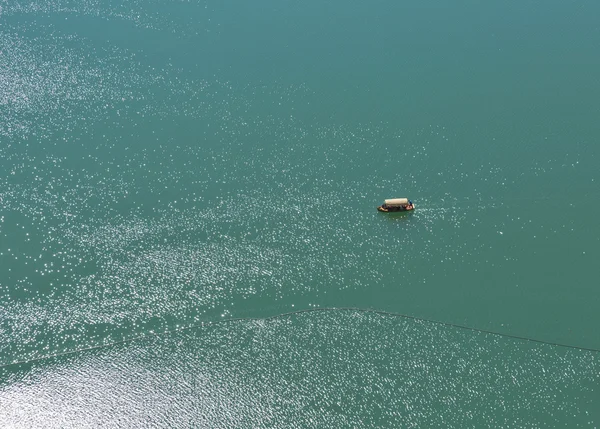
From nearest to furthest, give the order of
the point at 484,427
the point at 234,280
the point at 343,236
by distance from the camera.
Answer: the point at 484,427, the point at 234,280, the point at 343,236

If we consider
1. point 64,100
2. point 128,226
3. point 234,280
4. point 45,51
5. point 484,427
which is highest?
point 45,51

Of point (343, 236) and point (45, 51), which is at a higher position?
point (45, 51)

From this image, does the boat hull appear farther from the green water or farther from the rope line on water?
the rope line on water

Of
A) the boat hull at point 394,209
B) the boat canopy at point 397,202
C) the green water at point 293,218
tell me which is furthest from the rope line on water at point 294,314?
the boat canopy at point 397,202

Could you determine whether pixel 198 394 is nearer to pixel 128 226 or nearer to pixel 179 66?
pixel 128 226

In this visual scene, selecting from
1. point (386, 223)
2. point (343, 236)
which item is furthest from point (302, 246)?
point (386, 223)

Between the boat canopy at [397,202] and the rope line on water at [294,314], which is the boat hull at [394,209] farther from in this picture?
the rope line on water at [294,314]

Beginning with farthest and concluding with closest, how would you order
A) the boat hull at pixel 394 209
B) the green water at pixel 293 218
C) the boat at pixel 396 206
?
the boat hull at pixel 394 209, the boat at pixel 396 206, the green water at pixel 293 218
